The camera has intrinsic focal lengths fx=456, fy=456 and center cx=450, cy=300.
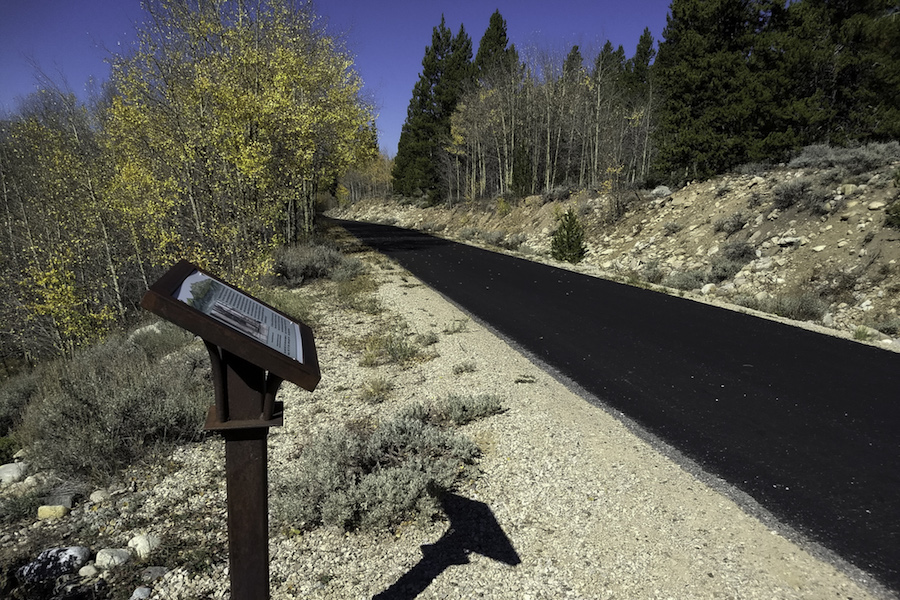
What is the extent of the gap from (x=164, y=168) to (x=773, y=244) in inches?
681

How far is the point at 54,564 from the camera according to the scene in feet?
10.6

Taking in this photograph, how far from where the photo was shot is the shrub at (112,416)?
4.66m

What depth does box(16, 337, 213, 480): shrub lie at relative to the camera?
4.66m

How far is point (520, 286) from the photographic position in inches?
506

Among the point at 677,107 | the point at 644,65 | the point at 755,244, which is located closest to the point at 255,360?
the point at 755,244

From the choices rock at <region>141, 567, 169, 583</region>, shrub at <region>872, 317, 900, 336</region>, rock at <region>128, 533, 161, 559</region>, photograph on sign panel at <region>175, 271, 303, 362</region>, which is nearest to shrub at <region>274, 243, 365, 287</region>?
rock at <region>128, 533, 161, 559</region>

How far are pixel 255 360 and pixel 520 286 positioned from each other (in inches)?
448

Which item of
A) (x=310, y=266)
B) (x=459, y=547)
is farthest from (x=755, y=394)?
(x=310, y=266)

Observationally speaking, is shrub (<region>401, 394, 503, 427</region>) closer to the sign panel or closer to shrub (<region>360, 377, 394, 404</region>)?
shrub (<region>360, 377, 394, 404</region>)

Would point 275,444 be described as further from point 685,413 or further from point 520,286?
point 520,286

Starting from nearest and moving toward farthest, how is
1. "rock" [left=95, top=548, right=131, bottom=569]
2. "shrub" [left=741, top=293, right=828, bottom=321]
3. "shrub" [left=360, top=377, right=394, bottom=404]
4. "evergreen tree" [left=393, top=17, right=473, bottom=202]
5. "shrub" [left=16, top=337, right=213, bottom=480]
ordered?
"rock" [left=95, top=548, right=131, bottom=569]
"shrub" [left=16, top=337, right=213, bottom=480]
"shrub" [left=360, top=377, right=394, bottom=404]
"shrub" [left=741, top=293, right=828, bottom=321]
"evergreen tree" [left=393, top=17, right=473, bottom=202]

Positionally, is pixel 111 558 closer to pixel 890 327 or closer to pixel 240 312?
pixel 240 312

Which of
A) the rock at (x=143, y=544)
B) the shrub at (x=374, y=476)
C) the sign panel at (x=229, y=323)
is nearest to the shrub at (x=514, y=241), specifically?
the shrub at (x=374, y=476)

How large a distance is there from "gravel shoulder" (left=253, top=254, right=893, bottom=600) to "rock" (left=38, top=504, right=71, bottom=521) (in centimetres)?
178
